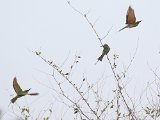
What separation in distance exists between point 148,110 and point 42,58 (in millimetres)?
1930

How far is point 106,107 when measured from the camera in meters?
4.54

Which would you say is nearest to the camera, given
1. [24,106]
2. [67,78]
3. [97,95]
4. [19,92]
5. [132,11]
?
[19,92]

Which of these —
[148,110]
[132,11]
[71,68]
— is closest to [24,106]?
[71,68]

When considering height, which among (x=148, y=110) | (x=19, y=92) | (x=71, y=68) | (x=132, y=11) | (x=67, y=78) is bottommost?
(x=19, y=92)

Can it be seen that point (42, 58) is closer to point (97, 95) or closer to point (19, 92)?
Result: point (97, 95)

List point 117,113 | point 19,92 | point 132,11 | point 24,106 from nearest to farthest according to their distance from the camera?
1. point 19,92
2. point 132,11
3. point 117,113
4. point 24,106

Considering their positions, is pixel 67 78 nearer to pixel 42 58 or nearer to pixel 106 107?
pixel 42 58

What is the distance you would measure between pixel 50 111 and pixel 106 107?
48.1 inches

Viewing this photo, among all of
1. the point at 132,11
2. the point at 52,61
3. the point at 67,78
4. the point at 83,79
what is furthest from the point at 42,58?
the point at 132,11

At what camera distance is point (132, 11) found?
186cm

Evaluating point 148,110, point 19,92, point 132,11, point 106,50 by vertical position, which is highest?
point 148,110

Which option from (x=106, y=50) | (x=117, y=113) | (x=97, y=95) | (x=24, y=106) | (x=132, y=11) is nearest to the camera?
(x=132, y=11)

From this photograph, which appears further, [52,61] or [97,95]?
[97,95]

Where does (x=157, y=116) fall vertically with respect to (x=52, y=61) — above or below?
above
